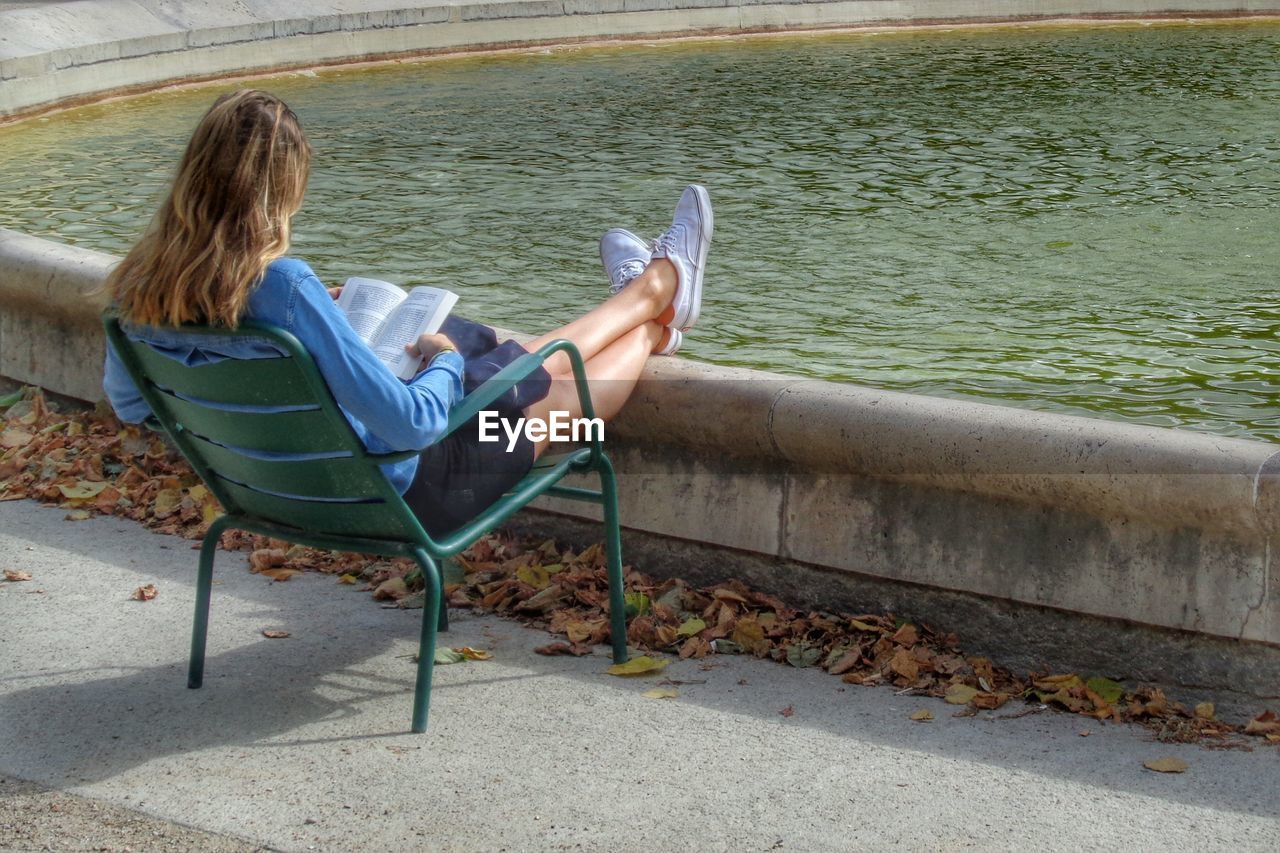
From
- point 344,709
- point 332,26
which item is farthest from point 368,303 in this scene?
point 332,26

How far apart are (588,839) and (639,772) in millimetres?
301

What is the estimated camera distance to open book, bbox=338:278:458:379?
3748mm

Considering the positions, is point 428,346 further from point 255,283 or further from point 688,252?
point 688,252

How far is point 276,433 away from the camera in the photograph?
11.2 feet

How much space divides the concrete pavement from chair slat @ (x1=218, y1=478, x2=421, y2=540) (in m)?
0.42

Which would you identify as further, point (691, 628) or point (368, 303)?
point (691, 628)

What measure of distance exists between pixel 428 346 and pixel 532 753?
94 centimetres

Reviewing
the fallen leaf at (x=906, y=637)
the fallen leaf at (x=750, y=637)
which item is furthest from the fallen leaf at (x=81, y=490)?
the fallen leaf at (x=906, y=637)

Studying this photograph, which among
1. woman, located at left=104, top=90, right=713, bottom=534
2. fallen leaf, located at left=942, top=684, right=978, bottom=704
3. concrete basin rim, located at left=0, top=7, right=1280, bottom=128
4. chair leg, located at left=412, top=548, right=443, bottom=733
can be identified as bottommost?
concrete basin rim, located at left=0, top=7, right=1280, bottom=128

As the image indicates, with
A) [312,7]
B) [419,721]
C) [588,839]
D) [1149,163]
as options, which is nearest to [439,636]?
[419,721]

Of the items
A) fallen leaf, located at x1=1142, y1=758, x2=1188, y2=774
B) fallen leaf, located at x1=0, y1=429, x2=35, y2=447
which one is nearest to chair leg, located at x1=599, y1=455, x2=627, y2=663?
fallen leaf, located at x1=1142, y1=758, x2=1188, y2=774

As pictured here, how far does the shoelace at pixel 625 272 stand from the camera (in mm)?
4891

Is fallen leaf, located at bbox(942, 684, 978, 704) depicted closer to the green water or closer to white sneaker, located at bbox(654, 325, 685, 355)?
white sneaker, located at bbox(654, 325, 685, 355)

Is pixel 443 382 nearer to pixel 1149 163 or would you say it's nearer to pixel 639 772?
pixel 639 772
